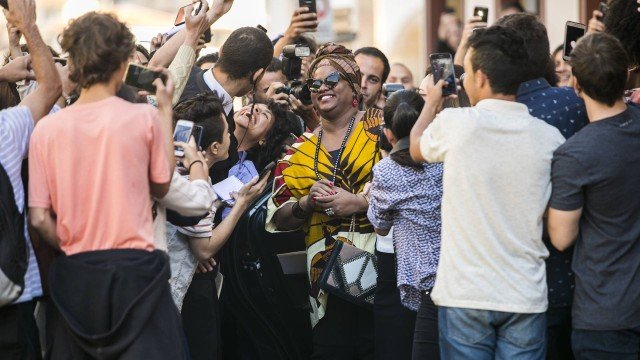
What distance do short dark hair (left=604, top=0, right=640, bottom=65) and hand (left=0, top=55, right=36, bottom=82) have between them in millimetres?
2850

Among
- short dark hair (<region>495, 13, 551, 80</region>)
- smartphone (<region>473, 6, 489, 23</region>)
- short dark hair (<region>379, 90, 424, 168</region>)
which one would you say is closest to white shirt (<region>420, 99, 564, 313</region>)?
short dark hair (<region>495, 13, 551, 80</region>)

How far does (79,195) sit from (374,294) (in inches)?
86.4

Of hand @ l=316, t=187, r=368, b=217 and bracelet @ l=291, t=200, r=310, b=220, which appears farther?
bracelet @ l=291, t=200, r=310, b=220

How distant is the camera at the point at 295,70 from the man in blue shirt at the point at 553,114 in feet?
6.62

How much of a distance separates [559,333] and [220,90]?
2699 millimetres

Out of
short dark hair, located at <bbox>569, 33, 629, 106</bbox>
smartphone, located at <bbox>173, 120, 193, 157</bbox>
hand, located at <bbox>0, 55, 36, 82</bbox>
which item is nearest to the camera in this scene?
short dark hair, located at <bbox>569, 33, 629, 106</bbox>

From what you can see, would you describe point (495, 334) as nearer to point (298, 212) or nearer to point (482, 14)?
point (298, 212)

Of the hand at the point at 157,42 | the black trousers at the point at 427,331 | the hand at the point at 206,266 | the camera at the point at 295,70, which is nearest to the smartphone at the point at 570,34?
the black trousers at the point at 427,331

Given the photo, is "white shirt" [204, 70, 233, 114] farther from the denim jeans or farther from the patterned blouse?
the denim jeans

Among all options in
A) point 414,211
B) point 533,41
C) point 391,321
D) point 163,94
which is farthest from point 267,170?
point 533,41

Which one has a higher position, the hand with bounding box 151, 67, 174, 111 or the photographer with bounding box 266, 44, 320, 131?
the hand with bounding box 151, 67, 174, 111

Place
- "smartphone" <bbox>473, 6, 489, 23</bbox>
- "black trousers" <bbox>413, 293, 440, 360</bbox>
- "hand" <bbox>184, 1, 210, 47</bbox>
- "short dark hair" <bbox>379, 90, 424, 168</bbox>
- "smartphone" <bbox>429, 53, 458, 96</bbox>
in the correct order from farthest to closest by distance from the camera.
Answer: "smartphone" <bbox>473, 6, 489, 23</bbox>
"hand" <bbox>184, 1, 210, 47</bbox>
"short dark hair" <bbox>379, 90, 424, 168</bbox>
"black trousers" <bbox>413, 293, 440, 360</bbox>
"smartphone" <bbox>429, 53, 458, 96</bbox>

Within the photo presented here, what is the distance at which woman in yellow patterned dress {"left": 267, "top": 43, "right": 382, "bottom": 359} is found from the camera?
6.48m

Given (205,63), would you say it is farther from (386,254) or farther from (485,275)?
(485,275)
